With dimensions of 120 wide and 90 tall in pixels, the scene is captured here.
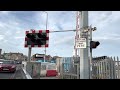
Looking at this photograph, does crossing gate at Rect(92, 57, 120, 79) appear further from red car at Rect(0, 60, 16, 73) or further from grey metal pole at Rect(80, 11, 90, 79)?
red car at Rect(0, 60, 16, 73)

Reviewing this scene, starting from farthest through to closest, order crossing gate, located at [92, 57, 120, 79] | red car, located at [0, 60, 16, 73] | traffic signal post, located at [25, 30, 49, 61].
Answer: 1. red car, located at [0, 60, 16, 73]
2. crossing gate, located at [92, 57, 120, 79]
3. traffic signal post, located at [25, 30, 49, 61]

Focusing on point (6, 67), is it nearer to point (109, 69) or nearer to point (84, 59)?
point (109, 69)

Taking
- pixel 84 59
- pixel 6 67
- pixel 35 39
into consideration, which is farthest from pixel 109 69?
pixel 6 67

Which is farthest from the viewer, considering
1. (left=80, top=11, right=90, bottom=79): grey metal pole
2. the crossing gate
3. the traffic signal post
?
the crossing gate

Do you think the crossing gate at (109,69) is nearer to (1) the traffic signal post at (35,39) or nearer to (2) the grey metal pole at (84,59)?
(1) the traffic signal post at (35,39)

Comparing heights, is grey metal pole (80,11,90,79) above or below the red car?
above

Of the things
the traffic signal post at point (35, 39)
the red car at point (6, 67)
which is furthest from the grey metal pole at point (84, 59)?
the red car at point (6, 67)

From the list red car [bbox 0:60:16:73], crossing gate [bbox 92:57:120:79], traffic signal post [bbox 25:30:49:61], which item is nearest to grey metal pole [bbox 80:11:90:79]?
traffic signal post [bbox 25:30:49:61]
